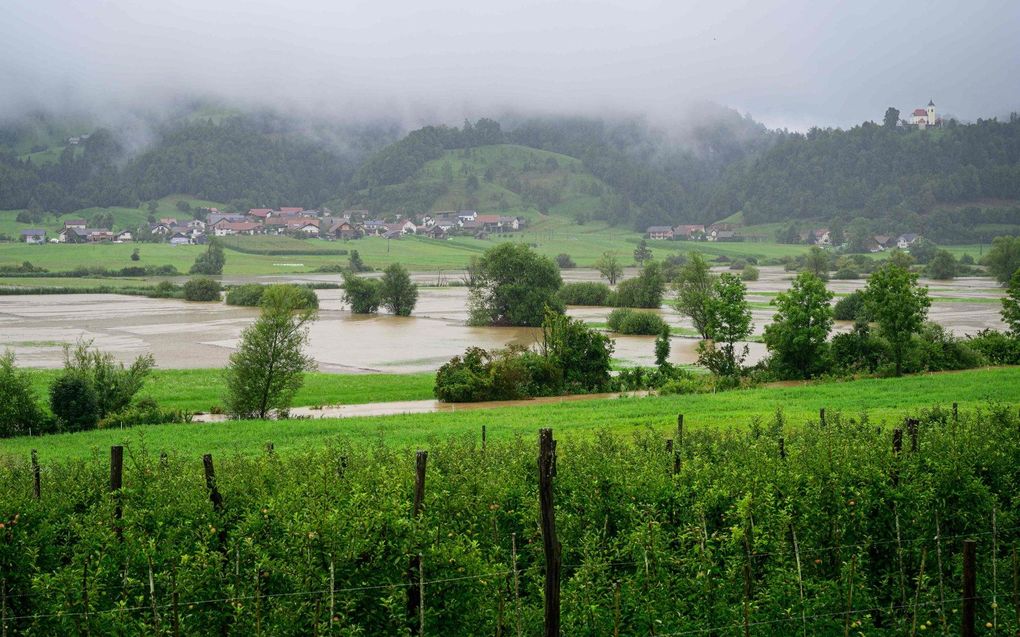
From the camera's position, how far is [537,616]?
35.9 ft

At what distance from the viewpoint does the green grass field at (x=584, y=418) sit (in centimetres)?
3148

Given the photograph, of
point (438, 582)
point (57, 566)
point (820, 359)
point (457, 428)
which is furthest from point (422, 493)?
point (820, 359)

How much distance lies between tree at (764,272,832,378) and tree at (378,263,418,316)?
182ft

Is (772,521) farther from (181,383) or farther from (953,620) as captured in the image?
(181,383)

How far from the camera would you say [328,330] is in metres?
87.0

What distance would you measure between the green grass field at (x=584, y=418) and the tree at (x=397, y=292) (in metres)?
60.4

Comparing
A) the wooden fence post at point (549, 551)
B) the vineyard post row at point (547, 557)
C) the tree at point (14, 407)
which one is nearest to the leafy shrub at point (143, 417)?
the tree at point (14, 407)

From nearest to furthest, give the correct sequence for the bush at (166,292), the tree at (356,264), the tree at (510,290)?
the tree at (510,290) < the bush at (166,292) < the tree at (356,264)

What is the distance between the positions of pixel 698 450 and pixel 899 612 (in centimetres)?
627

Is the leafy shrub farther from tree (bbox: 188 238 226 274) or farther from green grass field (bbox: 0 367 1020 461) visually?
tree (bbox: 188 238 226 274)

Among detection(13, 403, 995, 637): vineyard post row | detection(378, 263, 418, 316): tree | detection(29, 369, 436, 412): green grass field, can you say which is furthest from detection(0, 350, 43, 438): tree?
detection(378, 263, 418, 316): tree

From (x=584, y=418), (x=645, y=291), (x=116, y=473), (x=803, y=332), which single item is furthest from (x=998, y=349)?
(x=645, y=291)

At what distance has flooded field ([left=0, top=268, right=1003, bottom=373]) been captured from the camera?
66.8 metres

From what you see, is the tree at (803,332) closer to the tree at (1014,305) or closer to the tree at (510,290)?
the tree at (1014,305)
